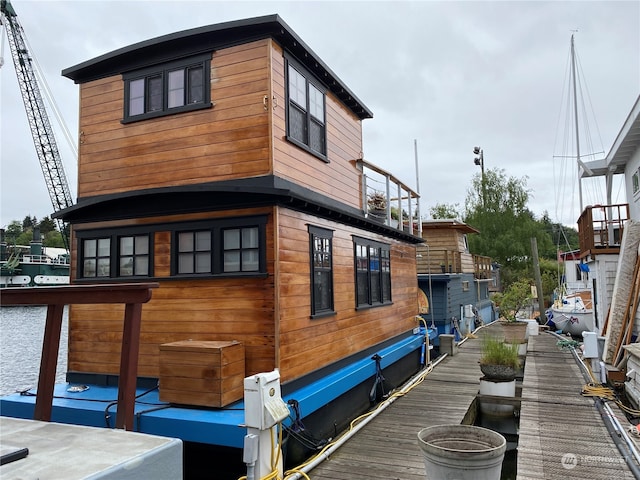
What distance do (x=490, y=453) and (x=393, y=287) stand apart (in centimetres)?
815

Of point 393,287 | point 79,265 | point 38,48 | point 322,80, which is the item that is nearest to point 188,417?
point 79,265

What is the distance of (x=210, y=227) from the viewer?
686cm

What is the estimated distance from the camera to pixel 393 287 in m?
11.8

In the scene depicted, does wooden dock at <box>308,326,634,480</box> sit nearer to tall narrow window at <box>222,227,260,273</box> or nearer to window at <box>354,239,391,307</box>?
window at <box>354,239,391,307</box>

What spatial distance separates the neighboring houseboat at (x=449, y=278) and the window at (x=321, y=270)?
26.4 feet

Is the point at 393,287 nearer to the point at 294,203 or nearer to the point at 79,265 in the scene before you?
the point at 294,203

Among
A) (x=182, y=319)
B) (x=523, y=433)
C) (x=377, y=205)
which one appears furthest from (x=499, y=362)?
(x=182, y=319)

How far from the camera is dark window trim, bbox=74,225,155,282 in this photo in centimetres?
727

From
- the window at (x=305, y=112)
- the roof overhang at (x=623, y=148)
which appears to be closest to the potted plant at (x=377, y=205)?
the window at (x=305, y=112)

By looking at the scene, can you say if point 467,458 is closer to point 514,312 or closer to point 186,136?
point 186,136

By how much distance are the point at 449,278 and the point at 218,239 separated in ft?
41.1

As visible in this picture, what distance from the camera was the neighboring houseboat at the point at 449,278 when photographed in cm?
1766

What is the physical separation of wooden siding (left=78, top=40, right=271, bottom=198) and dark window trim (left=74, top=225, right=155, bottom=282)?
707 mm

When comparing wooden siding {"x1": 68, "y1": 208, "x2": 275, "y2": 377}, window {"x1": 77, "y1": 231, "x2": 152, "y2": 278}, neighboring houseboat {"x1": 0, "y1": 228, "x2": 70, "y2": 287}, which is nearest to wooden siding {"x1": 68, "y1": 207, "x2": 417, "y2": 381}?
wooden siding {"x1": 68, "y1": 208, "x2": 275, "y2": 377}
